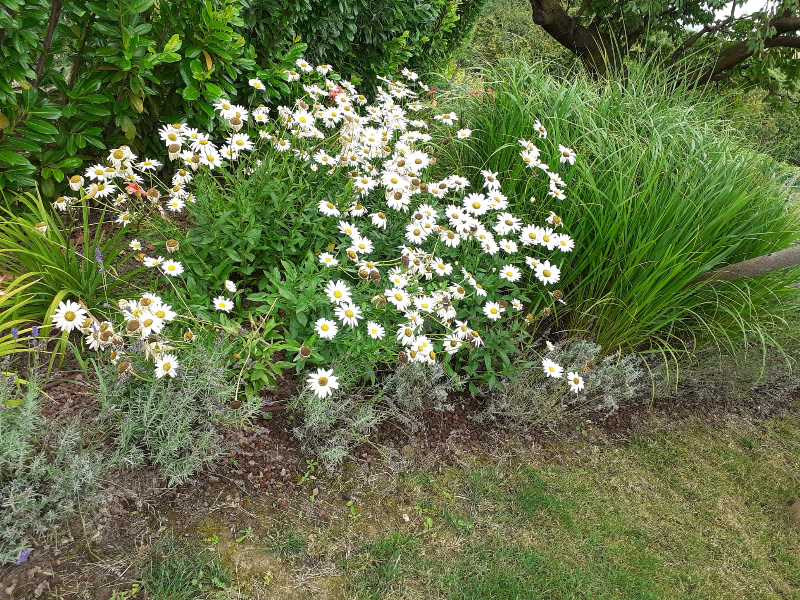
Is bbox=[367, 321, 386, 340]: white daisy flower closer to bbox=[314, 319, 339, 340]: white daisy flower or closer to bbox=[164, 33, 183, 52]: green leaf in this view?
bbox=[314, 319, 339, 340]: white daisy flower

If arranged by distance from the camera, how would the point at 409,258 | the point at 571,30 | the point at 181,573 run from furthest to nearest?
the point at 571,30, the point at 409,258, the point at 181,573

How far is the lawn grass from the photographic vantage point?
199 centimetres

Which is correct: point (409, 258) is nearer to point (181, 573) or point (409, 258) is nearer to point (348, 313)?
point (348, 313)

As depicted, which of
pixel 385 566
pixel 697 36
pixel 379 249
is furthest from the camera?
pixel 697 36

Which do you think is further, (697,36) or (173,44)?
(697,36)

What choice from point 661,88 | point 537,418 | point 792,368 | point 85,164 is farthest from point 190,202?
point 661,88

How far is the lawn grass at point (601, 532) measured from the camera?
1985 millimetres

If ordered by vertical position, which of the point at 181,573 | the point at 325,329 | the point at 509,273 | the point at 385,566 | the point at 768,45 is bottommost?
the point at 181,573

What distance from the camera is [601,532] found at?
7.47ft

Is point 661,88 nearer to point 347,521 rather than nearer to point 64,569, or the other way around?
point 347,521

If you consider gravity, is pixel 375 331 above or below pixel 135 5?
below

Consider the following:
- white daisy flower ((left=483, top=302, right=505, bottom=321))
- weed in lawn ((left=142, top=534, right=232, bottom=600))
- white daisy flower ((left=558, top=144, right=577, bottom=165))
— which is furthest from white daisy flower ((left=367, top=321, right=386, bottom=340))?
white daisy flower ((left=558, top=144, right=577, bottom=165))

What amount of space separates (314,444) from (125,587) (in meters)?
0.82

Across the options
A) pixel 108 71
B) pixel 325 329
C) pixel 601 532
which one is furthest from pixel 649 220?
pixel 108 71
